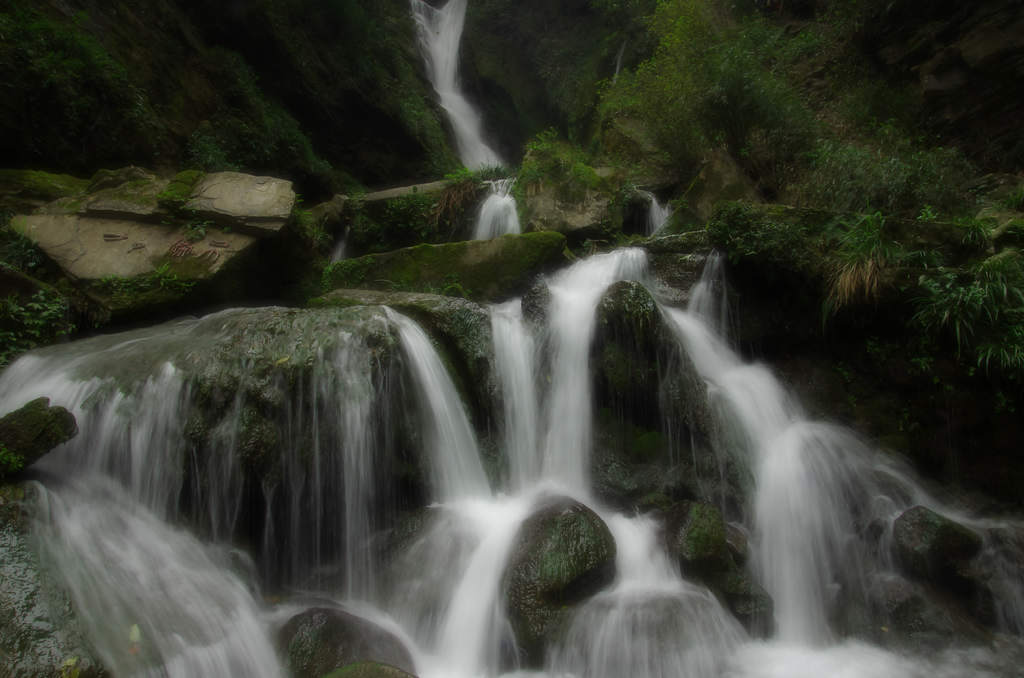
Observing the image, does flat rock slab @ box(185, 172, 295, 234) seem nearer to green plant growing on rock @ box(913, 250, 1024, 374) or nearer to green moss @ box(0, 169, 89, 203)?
green moss @ box(0, 169, 89, 203)

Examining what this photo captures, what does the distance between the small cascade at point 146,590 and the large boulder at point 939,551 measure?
526cm

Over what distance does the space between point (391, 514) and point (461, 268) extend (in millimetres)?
3869

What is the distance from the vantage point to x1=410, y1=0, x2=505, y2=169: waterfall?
1848cm

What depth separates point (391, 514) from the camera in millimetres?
5219

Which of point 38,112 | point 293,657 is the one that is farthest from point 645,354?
point 38,112

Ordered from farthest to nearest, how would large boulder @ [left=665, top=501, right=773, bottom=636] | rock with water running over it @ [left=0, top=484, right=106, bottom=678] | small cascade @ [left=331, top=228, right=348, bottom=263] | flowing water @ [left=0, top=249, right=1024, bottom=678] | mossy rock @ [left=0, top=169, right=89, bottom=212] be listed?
small cascade @ [left=331, top=228, right=348, bottom=263], mossy rock @ [left=0, top=169, right=89, bottom=212], large boulder @ [left=665, top=501, right=773, bottom=636], flowing water @ [left=0, top=249, right=1024, bottom=678], rock with water running over it @ [left=0, top=484, right=106, bottom=678]

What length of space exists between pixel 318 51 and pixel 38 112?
778 centimetres

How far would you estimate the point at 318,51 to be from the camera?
47.3ft

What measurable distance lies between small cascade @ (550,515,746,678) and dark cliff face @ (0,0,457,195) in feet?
34.3

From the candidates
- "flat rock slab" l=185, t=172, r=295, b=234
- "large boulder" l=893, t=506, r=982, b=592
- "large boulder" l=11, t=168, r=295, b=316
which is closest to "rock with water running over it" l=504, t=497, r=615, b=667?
"large boulder" l=893, t=506, r=982, b=592

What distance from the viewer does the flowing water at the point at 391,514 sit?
3898 millimetres

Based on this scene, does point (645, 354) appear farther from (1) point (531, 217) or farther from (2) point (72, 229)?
(2) point (72, 229)

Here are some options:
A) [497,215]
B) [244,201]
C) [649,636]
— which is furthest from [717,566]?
[244,201]

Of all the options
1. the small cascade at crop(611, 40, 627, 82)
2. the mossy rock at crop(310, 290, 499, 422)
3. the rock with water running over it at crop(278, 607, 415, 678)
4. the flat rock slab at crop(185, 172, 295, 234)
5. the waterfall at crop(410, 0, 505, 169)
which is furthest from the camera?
the waterfall at crop(410, 0, 505, 169)
